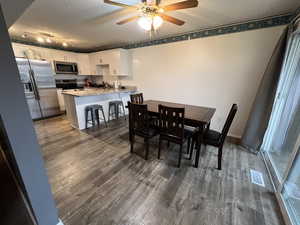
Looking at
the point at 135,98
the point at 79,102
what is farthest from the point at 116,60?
the point at 135,98

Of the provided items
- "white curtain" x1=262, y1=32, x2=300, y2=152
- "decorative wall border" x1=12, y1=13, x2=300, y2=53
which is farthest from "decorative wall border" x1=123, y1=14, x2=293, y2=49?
"white curtain" x1=262, y1=32, x2=300, y2=152

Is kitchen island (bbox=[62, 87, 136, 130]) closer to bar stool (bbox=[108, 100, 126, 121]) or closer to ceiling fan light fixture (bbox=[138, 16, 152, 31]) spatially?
bar stool (bbox=[108, 100, 126, 121])

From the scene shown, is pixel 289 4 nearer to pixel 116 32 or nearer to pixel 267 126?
pixel 267 126

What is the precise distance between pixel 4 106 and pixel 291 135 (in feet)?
11.9

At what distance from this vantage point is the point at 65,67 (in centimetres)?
485

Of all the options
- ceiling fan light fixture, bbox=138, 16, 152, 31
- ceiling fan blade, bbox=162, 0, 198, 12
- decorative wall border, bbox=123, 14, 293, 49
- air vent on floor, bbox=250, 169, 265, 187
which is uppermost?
decorative wall border, bbox=123, 14, 293, 49

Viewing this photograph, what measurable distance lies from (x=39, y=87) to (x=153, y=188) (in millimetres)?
4742

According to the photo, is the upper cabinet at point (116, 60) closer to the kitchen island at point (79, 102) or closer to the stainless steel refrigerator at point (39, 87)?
the kitchen island at point (79, 102)

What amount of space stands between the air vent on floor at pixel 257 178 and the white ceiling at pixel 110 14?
102 inches

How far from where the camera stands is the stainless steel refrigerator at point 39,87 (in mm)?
3779

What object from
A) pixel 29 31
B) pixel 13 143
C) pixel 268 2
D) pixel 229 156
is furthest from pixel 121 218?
pixel 29 31

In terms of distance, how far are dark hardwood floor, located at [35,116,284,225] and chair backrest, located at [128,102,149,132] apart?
547 mm

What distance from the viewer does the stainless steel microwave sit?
4.60m

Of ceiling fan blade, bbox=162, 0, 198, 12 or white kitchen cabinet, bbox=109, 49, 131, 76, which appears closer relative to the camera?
ceiling fan blade, bbox=162, 0, 198, 12
